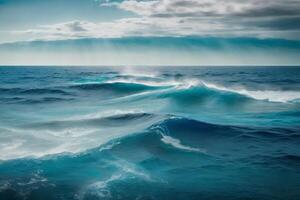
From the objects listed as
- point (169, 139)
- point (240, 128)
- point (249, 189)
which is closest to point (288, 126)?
point (240, 128)

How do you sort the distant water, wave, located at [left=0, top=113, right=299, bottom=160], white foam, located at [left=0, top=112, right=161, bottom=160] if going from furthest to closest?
wave, located at [left=0, top=113, right=299, bottom=160]
white foam, located at [left=0, top=112, right=161, bottom=160]
the distant water

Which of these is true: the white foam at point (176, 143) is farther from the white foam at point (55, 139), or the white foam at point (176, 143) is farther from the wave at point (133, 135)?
the white foam at point (55, 139)

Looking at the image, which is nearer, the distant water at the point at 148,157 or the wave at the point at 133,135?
the distant water at the point at 148,157

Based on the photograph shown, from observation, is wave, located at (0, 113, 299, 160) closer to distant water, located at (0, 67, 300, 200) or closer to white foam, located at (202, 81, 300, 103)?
distant water, located at (0, 67, 300, 200)

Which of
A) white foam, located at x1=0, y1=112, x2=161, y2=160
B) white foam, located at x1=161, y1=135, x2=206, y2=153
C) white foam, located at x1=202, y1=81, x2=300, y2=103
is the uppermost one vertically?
white foam, located at x1=202, y1=81, x2=300, y2=103

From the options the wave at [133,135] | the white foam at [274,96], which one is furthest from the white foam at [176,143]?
the white foam at [274,96]

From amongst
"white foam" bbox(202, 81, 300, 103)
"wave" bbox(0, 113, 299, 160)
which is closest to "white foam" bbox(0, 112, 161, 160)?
"wave" bbox(0, 113, 299, 160)

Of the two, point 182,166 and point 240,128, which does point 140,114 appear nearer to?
point 240,128

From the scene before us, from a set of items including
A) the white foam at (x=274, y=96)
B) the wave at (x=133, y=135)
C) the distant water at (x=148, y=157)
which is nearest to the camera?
the distant water at (x=148, y=157)

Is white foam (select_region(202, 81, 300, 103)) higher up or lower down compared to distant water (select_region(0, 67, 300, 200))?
A: higher up

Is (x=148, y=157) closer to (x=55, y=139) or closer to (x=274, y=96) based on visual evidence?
(x=55, y=139)

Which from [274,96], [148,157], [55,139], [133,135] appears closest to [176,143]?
[133,135]
